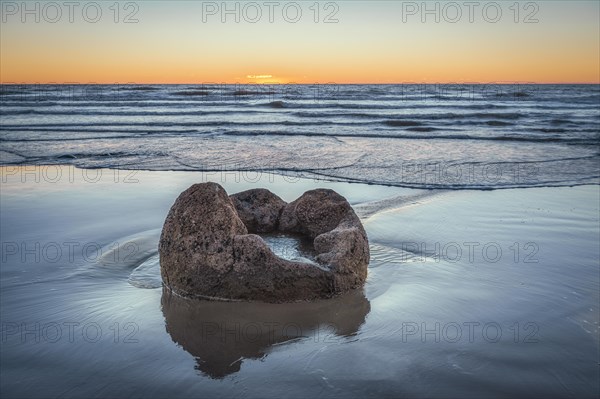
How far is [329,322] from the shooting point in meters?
3.04

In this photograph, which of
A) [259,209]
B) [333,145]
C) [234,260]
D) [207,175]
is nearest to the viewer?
[234,260]

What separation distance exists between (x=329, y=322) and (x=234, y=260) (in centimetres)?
71

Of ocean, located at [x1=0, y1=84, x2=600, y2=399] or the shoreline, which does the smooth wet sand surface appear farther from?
the shoreline

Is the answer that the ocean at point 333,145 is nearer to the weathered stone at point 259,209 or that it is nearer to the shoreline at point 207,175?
the shoreline at point 207,175

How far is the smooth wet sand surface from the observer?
240cm

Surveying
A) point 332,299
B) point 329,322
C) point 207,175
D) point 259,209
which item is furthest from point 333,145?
point 329,322

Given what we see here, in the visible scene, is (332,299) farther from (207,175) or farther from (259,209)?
(207,175)

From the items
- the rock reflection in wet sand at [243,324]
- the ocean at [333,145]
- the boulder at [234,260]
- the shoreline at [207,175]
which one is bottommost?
the rock reflection in wet sand at [243,324]

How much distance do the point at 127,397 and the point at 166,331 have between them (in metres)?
0.65

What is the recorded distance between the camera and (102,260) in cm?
404

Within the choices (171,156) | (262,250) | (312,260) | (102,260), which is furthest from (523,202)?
(171,156)

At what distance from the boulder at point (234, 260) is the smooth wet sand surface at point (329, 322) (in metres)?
0.11

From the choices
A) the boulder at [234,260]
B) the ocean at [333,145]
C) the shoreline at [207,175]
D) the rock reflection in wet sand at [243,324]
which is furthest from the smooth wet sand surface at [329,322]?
the ocean at [333,145]

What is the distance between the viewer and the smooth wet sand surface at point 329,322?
240cm
